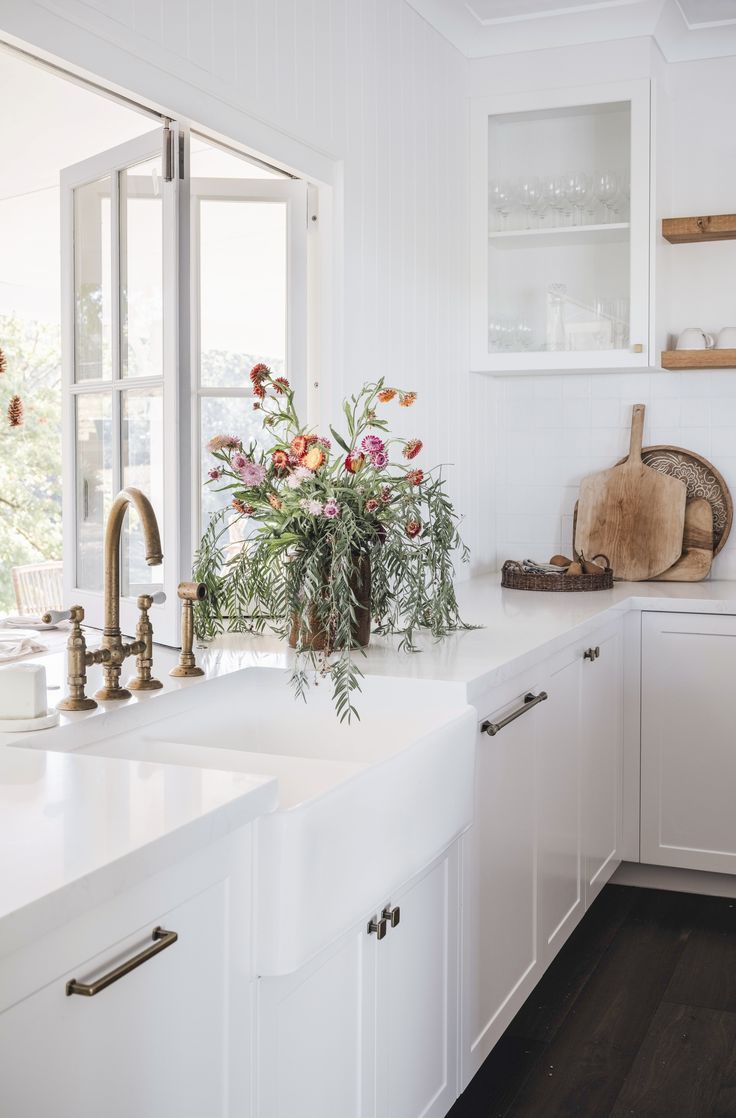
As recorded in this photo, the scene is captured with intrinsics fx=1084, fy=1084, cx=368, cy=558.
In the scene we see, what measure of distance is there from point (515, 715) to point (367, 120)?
1655 millimetres

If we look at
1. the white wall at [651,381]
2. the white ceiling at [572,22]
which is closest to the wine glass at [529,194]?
the white wall at [651,381]

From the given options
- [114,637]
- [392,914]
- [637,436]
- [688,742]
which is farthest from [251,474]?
[637,436]

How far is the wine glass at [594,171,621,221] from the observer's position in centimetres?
354

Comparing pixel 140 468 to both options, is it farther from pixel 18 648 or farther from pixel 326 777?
pixel 326 777

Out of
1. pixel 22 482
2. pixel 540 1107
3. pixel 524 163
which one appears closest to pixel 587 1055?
pixel 540 1107

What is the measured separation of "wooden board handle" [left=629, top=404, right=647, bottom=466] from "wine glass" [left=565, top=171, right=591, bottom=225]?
0.69 metres

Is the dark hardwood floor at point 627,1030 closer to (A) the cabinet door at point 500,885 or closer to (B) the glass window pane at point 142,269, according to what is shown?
(A) the cabinet door at point 500,885

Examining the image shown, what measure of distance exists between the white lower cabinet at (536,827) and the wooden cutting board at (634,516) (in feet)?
2.01

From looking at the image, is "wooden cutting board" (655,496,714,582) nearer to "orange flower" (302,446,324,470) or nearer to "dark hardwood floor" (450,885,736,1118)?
"dark hardwood floor" (450,885,736,1118)

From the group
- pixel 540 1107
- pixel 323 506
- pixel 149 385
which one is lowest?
pixel 540 1107

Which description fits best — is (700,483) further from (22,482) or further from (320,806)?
(22,482)

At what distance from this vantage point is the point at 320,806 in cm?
133

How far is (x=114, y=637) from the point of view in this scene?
1732 mm

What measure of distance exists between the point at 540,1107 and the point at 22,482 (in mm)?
6746
